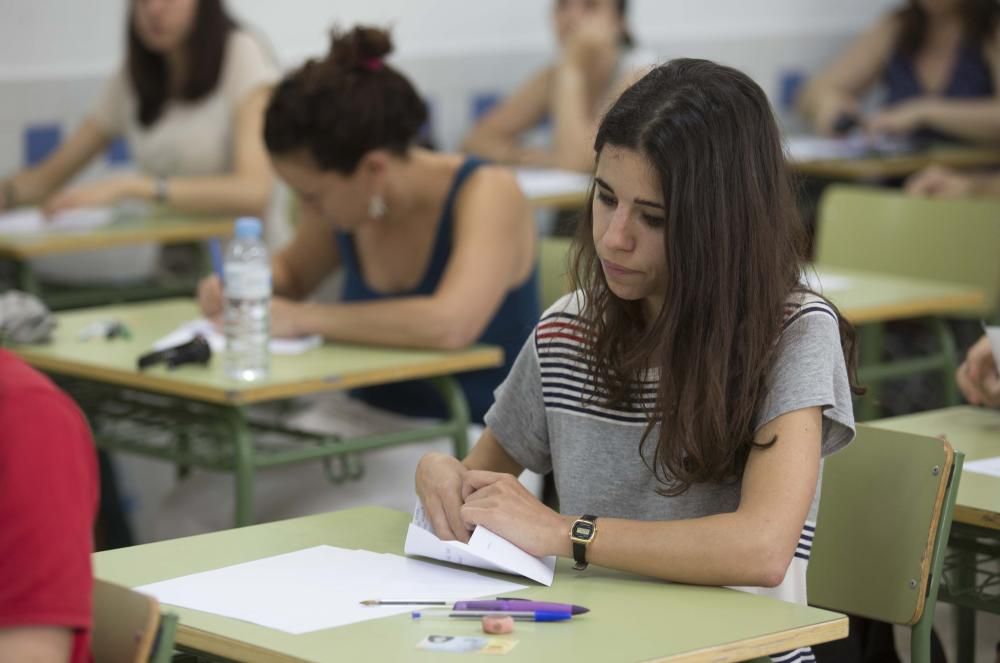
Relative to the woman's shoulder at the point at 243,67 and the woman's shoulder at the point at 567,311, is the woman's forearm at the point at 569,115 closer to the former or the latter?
the woman's shoulder at the point at 243,67

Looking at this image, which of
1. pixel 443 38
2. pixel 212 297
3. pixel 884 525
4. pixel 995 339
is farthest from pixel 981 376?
pixel 443 38

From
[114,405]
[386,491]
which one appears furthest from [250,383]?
[114,405]

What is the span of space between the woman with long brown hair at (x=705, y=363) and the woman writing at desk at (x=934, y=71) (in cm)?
432

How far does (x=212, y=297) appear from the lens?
3172mm

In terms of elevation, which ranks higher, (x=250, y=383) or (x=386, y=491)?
(x=250, y=383)

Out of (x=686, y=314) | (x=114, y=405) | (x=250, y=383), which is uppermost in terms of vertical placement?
(x=686, y=314)

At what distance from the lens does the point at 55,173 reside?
493cm

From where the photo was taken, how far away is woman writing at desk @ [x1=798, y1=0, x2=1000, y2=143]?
19.5ft

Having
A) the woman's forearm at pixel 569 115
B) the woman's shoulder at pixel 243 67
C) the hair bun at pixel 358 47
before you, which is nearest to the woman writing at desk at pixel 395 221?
the hair bun at pixel 358 47

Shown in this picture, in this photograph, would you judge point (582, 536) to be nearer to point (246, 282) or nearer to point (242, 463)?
point (242, 463)

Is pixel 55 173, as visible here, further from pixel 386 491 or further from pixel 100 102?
pixel 386 491

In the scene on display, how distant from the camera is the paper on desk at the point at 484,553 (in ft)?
5.54

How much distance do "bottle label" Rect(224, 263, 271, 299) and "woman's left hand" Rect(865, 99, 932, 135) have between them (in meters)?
3.73

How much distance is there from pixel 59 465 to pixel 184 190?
126 inches
